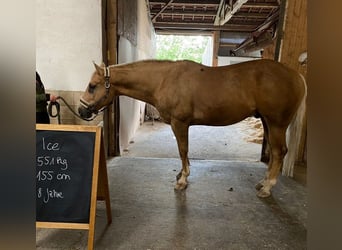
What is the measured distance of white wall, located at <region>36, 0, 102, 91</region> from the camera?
3.35 meters

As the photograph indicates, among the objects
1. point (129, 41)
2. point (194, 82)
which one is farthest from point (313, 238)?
point (129, 41)

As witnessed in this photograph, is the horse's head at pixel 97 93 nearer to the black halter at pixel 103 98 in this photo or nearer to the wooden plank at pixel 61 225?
the black halter at pixel 103 98

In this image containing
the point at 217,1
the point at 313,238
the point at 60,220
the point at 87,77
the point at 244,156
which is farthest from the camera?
the point at 217,1

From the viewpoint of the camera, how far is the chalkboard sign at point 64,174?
183cm

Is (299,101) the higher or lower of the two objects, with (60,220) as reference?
higher

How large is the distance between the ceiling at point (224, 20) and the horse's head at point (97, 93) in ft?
13.7

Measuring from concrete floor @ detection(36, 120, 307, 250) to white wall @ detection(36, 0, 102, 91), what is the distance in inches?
47.1

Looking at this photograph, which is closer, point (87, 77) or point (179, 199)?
point (179, 199)

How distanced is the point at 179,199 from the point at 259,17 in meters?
7.33

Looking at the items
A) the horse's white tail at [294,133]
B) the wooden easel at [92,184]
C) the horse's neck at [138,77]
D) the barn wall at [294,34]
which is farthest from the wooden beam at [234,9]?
the wooden easel at [92,184]

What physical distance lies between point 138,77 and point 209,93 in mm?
709

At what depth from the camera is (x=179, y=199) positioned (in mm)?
2629

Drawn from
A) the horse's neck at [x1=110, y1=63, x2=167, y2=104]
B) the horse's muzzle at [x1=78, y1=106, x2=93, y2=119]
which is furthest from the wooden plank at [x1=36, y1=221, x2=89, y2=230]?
the horse's neck at [x1=110, y1=63, x2=167, y2=104]

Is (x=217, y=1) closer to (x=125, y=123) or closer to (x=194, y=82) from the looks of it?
(x=125, y=123)
